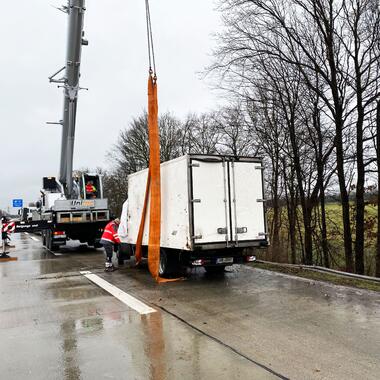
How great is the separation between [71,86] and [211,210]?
9817 millimetres

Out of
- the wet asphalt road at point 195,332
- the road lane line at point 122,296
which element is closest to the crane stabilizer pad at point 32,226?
the road lane line at point 122,296

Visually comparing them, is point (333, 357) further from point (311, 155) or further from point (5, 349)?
point (311, 155)

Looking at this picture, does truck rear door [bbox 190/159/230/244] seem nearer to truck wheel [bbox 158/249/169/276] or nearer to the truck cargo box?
the truck cargo box

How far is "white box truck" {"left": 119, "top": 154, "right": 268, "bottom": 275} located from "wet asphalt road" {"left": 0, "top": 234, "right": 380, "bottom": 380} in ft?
2.53

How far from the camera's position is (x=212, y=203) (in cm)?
901

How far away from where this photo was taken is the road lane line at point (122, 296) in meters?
7.19

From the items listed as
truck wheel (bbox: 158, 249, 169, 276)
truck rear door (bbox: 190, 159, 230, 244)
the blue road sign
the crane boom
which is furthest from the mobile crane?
the blue road sign

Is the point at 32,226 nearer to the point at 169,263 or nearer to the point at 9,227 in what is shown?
the point at 9,227

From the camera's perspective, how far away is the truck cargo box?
8.84 m

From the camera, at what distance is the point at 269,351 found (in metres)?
4.99

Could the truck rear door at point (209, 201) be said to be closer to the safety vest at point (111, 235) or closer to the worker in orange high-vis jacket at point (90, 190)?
the safety vest at point (111, 235)

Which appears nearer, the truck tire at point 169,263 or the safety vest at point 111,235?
the truck tire at point 169,263

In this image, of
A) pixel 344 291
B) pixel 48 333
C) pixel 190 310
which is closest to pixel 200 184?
pixel 190 310

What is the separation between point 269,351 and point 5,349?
11.2 feet
